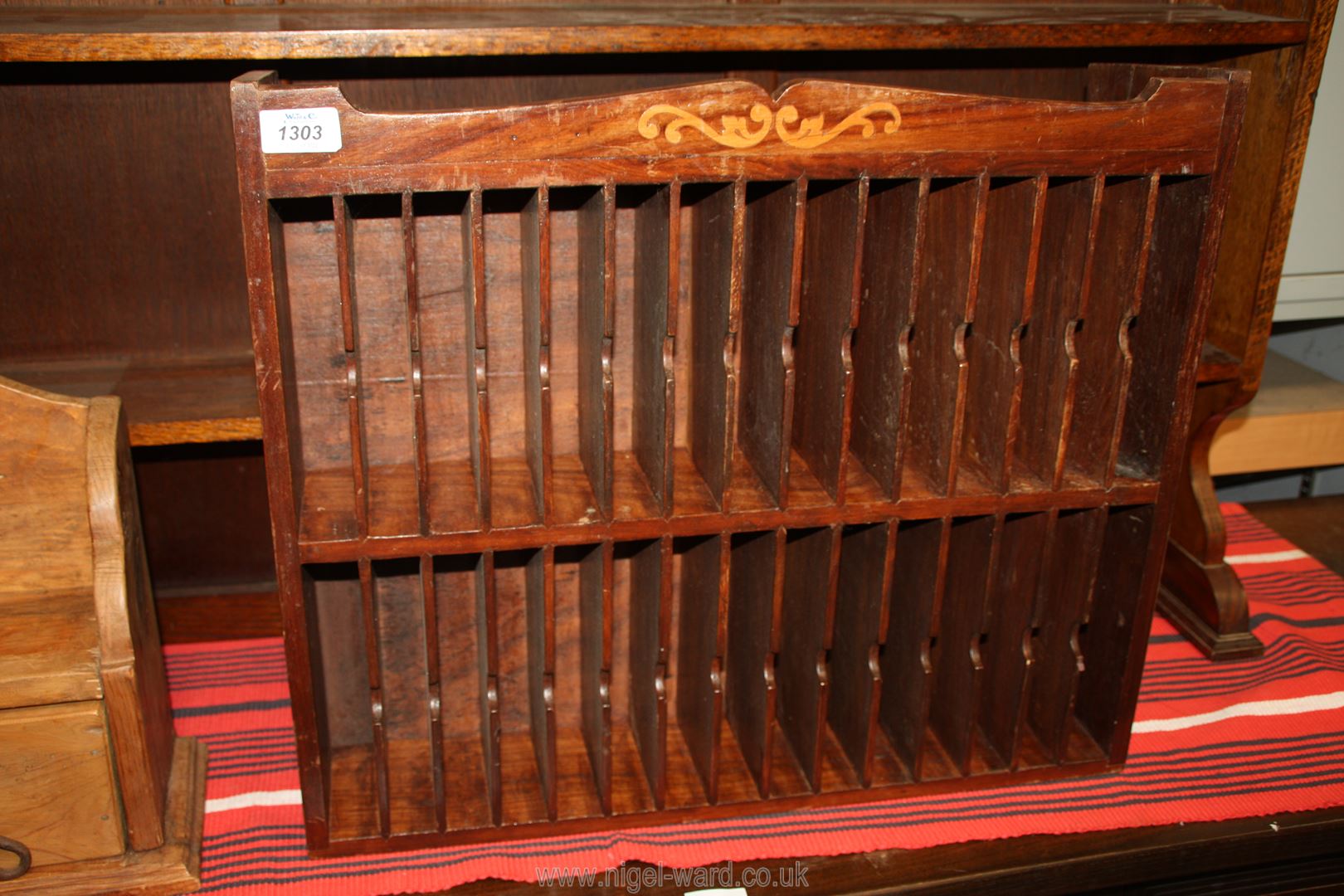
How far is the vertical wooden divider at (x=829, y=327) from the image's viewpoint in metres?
1.11

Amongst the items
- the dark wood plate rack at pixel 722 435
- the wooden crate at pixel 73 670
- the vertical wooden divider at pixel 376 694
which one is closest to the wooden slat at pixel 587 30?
the dark wood plate rack at pixel 722 435

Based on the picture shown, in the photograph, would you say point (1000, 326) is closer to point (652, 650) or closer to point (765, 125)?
point (765, 125)

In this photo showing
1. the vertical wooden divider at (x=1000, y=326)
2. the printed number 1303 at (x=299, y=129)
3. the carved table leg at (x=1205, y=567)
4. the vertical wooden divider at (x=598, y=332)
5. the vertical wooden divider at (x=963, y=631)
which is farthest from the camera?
the carved table leg at (x=1205, y=567)

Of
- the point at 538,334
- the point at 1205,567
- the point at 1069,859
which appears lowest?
the point at 1069,859

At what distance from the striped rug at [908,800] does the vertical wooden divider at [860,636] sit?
8 cm

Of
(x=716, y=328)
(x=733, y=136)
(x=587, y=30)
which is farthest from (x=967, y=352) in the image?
(x=587, y=30)

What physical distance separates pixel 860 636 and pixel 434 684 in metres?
0.44

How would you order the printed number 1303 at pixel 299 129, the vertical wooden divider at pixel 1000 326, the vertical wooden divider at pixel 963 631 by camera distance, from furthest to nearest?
the vertical wooden divider at pixel 963 631 < the vertical wooden divider at pixel 1000 326 < the printed number 1303 at pixel 299 129

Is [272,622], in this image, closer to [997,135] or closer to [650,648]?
[650,648]

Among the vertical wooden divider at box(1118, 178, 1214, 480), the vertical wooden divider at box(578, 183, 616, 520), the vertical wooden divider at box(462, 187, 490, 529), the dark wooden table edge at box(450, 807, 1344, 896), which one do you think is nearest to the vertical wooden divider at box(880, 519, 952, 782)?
the dark wooden table edge at box(450, 807, 1344, 896)

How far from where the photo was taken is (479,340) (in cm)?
107

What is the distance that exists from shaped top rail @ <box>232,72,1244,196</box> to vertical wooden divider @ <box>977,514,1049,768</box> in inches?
14.9

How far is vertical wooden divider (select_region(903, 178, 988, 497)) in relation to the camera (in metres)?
1.13

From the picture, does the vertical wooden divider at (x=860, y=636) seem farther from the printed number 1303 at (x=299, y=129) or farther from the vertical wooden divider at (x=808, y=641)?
the printed number 1303 at (x=299, y=129)
